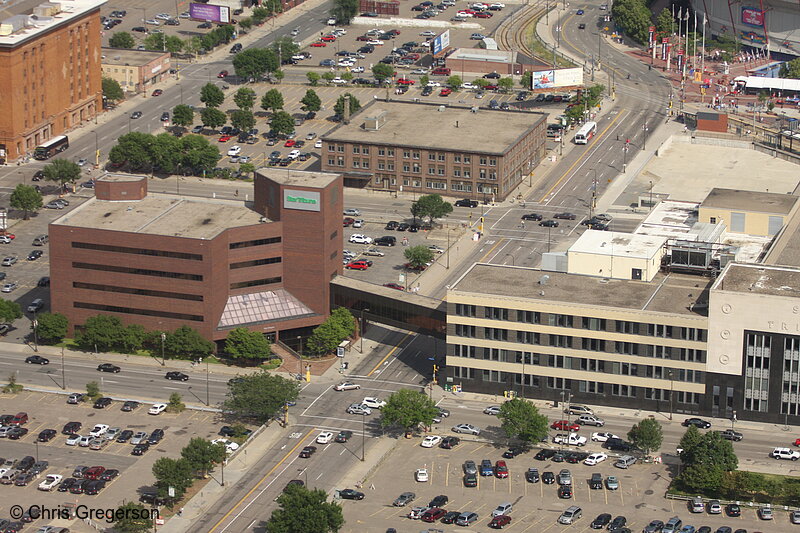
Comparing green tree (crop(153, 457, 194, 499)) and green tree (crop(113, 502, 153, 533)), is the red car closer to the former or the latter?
green tree (crop(153, 457, 194, 499))

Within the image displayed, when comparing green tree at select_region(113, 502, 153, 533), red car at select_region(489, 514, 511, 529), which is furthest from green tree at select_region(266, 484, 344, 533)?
red car at select_region(489, 514, 511, 529)

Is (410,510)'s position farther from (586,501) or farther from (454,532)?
(586,501)

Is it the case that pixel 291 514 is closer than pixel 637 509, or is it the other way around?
pixel 291 514

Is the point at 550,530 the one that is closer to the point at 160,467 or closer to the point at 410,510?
the point at 410,510

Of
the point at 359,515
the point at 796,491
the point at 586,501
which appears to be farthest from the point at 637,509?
the point at 359,515

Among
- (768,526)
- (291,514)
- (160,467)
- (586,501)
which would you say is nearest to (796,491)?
(768,526)

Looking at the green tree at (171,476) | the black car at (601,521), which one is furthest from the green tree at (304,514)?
the black car at (601,521)
